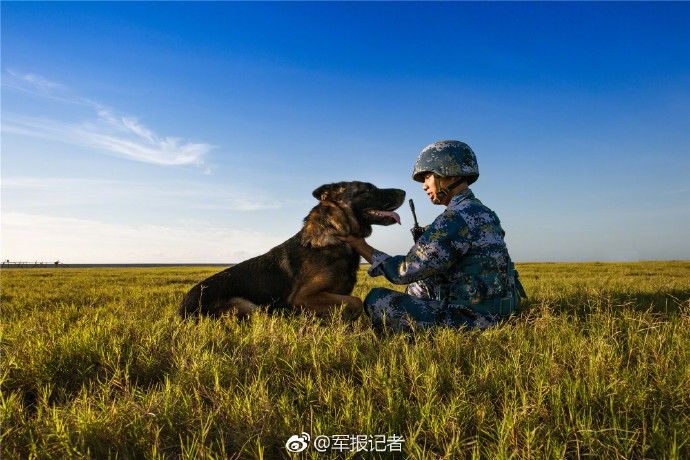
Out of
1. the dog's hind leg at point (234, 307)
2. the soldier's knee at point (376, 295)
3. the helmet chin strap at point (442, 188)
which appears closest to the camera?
the helmet chin strap at point (442, 188)

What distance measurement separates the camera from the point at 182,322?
18.7ft

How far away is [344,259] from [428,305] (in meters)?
1.63

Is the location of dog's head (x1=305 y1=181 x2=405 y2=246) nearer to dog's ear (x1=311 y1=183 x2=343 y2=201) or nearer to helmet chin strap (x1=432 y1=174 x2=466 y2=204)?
dog's ear (x1=311 y1=183 x2=343 y2=201)

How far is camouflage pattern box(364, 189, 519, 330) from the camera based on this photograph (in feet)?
15.5

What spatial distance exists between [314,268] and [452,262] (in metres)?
2.24

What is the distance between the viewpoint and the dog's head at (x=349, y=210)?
6.41 m

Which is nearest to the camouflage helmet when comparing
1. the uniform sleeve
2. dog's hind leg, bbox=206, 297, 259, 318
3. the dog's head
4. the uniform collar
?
the uniform collar

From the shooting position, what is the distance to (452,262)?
4.81 metres

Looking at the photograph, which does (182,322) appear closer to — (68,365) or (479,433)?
(68,365)

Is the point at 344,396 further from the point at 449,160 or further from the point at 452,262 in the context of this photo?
the point at 449,160

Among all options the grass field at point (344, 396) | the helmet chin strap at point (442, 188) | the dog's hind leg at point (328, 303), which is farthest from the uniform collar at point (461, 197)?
the dog's hind leg at point (328, 303)

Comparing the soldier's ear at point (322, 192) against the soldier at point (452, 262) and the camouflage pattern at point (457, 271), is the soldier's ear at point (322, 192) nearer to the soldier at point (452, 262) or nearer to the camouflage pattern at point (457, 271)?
the soldier at point (452, 262)

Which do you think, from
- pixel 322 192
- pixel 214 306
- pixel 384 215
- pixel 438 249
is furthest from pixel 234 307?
pixel 438 249

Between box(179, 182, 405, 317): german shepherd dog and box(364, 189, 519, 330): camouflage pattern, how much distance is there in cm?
108
